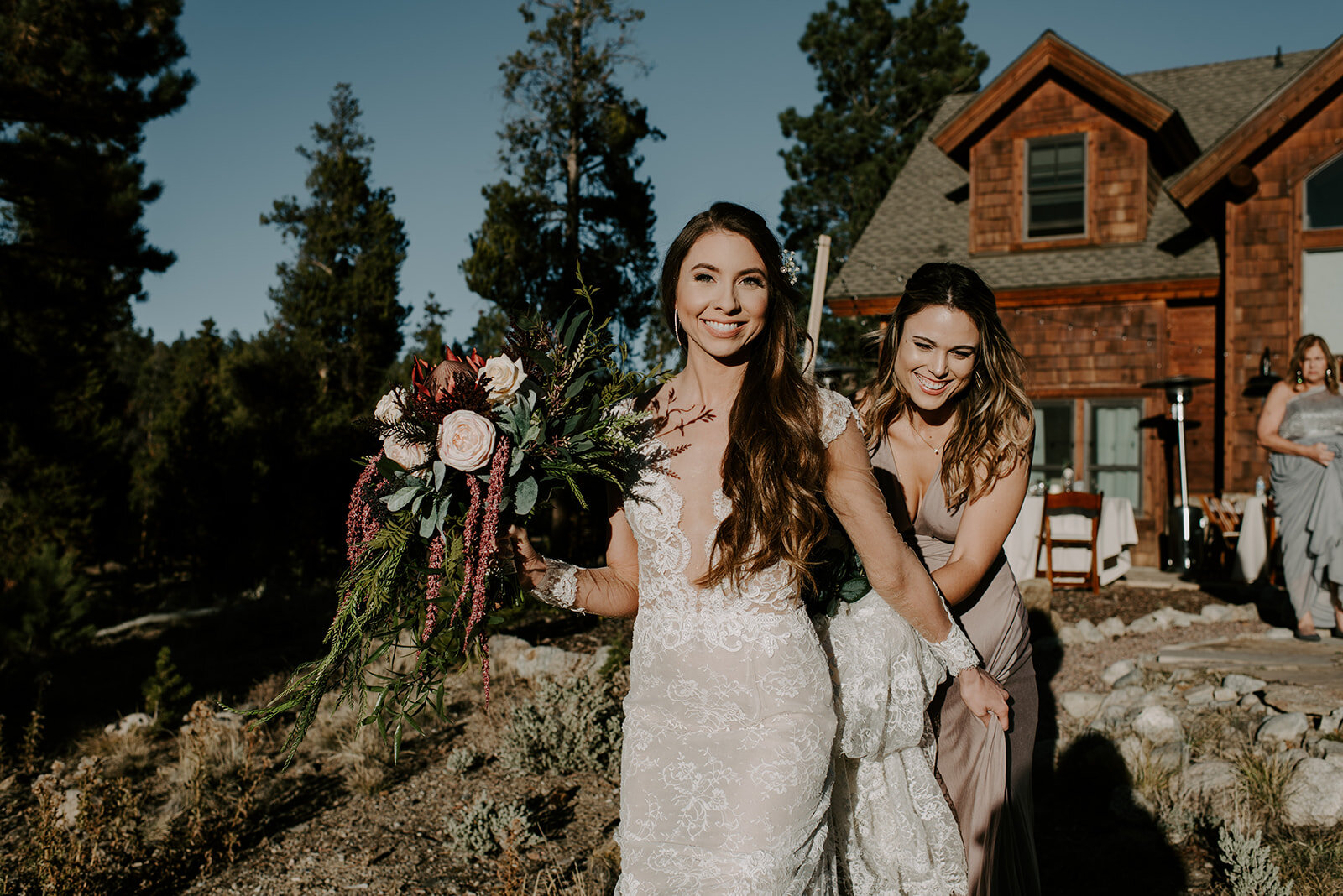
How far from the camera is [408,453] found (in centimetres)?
215

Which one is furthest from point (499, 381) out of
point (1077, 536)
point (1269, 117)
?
point (1269, 117)

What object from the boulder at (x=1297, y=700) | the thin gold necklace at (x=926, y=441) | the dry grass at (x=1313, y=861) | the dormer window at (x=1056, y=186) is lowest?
the dry grass at (x=1313, y=861)

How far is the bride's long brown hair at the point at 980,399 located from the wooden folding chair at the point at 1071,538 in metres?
7.62

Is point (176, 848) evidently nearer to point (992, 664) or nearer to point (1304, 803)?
point (992, 664)

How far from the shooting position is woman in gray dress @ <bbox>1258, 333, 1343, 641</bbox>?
21.8 ft

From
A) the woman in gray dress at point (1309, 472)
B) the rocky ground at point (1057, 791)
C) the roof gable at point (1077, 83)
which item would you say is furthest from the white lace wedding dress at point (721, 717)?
the roof gable at point (1077, 83)

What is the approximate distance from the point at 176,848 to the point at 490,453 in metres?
3.12

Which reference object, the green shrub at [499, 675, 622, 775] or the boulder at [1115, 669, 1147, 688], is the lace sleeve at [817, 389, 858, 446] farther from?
the boulder at [1115, 669, 1147, 688]

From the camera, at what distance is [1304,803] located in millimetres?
3918

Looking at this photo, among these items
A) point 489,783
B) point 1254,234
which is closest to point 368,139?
point 1254,234

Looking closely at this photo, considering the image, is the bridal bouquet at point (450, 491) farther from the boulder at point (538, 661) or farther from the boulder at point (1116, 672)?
the boulder at point (1116, 672)

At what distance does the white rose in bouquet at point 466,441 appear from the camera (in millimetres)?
2051

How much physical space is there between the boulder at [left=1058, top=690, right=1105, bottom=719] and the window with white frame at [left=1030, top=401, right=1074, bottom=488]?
289 inches

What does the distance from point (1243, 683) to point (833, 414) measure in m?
4.70
